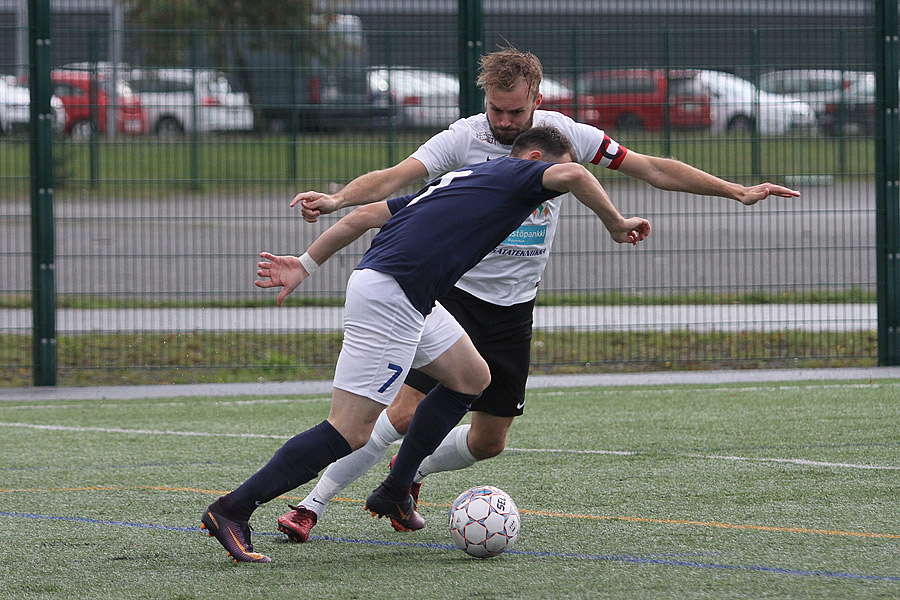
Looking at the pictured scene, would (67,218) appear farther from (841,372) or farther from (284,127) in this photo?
(841,372)

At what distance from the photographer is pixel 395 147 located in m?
9.79

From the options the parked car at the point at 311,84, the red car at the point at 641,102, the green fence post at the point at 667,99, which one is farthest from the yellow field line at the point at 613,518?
the green fence post at the point at 667,99

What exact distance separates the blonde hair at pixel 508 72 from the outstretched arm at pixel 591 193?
0.83 meters

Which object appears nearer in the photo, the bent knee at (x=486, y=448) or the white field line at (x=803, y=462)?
the bent knee at (x=486, y=448)

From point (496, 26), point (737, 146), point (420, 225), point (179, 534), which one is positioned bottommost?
point (179, 534)

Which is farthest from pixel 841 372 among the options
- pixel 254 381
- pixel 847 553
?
pixel 847 553

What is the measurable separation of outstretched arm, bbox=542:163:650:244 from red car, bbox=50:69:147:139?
6113 millimetres

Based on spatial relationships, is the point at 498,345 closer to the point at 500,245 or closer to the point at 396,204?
the point at 500,245

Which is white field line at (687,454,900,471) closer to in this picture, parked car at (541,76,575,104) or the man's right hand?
the man's right hand

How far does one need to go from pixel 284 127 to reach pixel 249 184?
0.53m

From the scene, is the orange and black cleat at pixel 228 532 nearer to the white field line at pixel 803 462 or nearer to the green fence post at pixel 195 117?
the white field line at pixel 803 462

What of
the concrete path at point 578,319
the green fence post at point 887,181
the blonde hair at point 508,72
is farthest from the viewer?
the concrete path at point 578,319

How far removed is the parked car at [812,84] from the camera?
1002 centimetres

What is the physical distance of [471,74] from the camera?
9.66m
